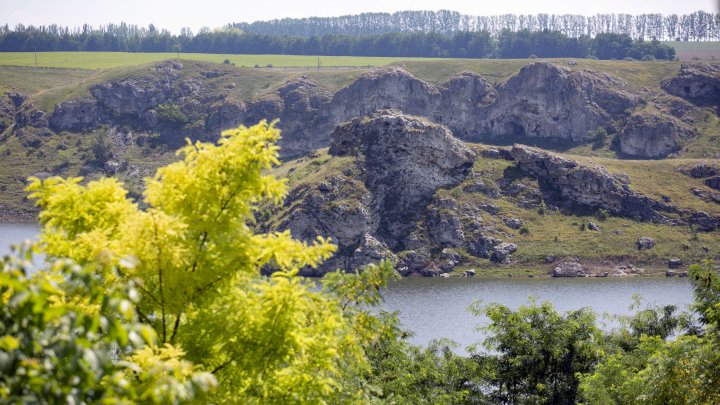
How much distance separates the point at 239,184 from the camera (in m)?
14.4

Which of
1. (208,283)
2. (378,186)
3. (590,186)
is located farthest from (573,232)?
(208,283)

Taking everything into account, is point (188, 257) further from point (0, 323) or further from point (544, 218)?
point (544, 218)

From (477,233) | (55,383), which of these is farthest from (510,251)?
(55,383)

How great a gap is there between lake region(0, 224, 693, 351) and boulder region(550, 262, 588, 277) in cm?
327

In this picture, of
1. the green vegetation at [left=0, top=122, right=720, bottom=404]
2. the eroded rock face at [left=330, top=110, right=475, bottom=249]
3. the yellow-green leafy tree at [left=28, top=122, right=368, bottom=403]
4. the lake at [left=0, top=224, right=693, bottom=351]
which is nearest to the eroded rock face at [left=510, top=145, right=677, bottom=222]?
the eroded rock face at [left=330, top=110, right=475, bottom=249]

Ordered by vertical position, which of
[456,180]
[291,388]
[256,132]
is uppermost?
[256,132]

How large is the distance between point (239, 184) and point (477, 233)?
543 ft

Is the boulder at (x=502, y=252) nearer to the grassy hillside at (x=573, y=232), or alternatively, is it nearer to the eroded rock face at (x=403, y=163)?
the grassy hillside at (x=573, y=232)

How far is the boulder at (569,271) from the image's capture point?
542 ft

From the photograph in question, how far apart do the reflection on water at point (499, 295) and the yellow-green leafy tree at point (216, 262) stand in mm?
87326

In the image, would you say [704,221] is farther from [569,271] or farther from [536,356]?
[536,356]

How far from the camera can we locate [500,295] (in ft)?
458

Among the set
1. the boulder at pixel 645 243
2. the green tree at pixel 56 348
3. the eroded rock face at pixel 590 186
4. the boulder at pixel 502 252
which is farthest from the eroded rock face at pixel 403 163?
the green tree at pixel 56 348

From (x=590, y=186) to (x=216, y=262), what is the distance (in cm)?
18727
